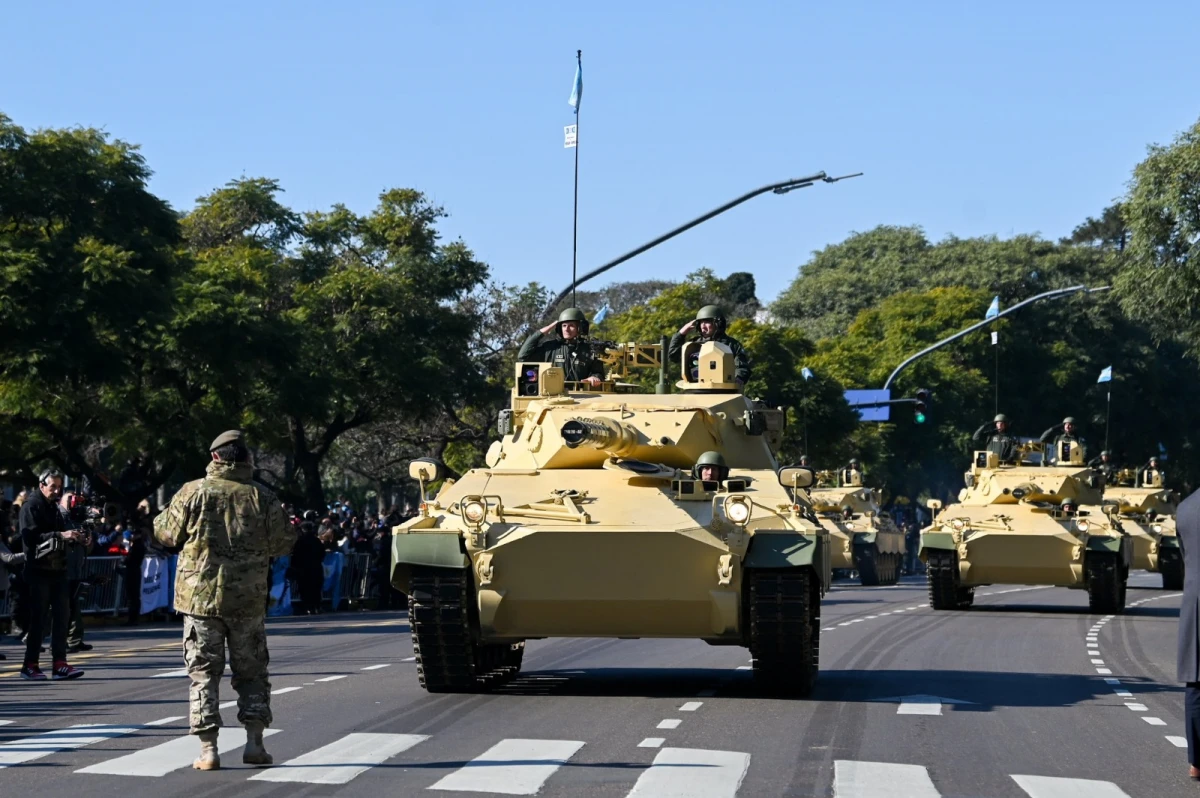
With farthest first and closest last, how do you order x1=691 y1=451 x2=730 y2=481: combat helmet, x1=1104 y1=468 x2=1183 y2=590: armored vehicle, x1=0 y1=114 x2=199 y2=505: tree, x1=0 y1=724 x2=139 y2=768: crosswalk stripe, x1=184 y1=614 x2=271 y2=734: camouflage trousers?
x1=1104 y1=468 x2=1183 y2=590: armored vehicle
x1=0 y1=114 x2=199 y2=505: tree
x1=691 y1=451 x2=730 y2=481: combat helmet
x1=0 y1=724 x2=139 y2=768: crosswalk stripe
x1=184 y1=614 x2=271 y2=734: camouflage trousers

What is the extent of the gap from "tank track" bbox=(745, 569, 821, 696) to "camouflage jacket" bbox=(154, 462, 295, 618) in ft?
15.3

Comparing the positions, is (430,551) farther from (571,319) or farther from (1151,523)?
(1151,523)

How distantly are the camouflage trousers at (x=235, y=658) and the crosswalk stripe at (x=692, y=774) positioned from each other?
6.83ft

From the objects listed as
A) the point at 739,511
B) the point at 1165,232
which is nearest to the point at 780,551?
the point at 739,511

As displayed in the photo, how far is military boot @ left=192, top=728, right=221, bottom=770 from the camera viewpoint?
31.7ft

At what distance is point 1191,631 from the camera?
9602mm

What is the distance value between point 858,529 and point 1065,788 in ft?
104

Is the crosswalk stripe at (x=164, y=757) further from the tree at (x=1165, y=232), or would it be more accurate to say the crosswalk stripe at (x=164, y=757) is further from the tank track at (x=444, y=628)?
the tree at (x=1165, y=232)

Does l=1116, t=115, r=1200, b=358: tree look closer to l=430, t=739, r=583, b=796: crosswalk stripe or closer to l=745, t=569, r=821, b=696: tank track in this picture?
l=745, t=569, r=821, b=696: tank track

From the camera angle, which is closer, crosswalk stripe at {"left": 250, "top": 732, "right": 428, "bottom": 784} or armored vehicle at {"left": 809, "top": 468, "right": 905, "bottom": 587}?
crosswalk stripe at {"left": 250, "top": 732, "right": 428, "bottom": 784}

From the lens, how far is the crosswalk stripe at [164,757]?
9711 millimetres

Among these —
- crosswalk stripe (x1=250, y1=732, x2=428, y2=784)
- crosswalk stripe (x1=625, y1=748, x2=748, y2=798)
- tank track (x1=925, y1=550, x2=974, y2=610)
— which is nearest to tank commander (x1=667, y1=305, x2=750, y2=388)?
crosswalk stripe (x1=250, y1=732, x2=428, y2=784)

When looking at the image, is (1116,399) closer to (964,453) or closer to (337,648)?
(964,453)

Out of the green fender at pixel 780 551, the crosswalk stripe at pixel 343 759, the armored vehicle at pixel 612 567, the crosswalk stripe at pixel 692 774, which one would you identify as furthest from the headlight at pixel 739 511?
the crosswalk stripe at pixel 343 759
